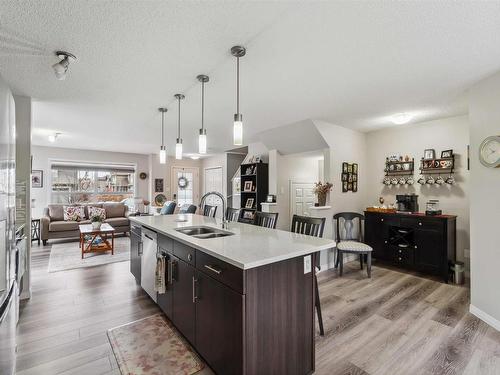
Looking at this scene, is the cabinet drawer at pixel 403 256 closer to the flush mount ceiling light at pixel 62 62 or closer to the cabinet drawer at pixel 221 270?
the cabinet drawer at pixel 221 270

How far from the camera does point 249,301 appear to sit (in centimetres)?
139

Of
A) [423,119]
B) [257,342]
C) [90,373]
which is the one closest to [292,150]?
[423,119]

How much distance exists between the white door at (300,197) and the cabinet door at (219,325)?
12.2 ft

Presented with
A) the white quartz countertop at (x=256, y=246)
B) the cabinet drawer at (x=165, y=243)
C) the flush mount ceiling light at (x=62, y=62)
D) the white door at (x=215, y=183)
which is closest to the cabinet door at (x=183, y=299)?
the cabinet drawer at (x=165, y=243)

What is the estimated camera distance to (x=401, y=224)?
385cm

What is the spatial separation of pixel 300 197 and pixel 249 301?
427 centimetres

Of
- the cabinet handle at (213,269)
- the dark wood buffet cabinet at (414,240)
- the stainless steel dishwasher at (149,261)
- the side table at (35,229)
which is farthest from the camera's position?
the side table at (35,229)

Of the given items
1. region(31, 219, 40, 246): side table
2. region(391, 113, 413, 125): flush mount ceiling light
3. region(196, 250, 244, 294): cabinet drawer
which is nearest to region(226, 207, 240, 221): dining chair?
region(196, 250, 244, 294): cabinet drawer

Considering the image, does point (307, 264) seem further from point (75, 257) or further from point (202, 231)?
point (75, 257)

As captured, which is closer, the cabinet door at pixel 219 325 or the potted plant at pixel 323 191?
the cabinet door at pixel 219 325

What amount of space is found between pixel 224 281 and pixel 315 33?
1.79 m

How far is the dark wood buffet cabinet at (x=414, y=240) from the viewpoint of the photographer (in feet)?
11.3

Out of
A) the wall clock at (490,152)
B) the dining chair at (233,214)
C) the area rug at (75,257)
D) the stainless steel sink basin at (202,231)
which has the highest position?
the wall clock at (490,152)

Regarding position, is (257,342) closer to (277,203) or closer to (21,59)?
(21,59)
